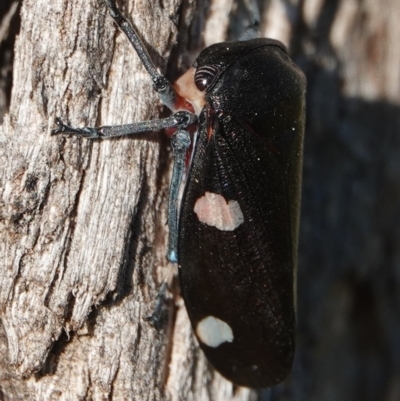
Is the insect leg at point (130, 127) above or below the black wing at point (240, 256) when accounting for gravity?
above

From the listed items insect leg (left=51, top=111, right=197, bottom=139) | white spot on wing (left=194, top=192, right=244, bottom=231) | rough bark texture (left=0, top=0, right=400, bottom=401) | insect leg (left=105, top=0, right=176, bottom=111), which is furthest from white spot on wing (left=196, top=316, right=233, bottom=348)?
insect leg (left=105, top=0, right=176, bottom=111)

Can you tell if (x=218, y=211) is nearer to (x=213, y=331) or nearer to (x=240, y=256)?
(x=240, y=256)

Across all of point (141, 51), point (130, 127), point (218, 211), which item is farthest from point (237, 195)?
point (141, 51)

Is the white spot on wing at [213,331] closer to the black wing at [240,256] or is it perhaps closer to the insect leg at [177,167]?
the black wing at [240,256]

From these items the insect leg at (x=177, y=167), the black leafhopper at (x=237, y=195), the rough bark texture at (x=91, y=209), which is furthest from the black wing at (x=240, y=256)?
the rough bark texture at (x=91, y=209)

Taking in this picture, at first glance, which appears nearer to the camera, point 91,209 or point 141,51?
point 91,209

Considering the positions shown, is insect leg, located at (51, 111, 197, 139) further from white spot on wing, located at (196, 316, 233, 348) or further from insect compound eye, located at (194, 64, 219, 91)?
white spot on wing, located at (196, 316, 233, 348)
